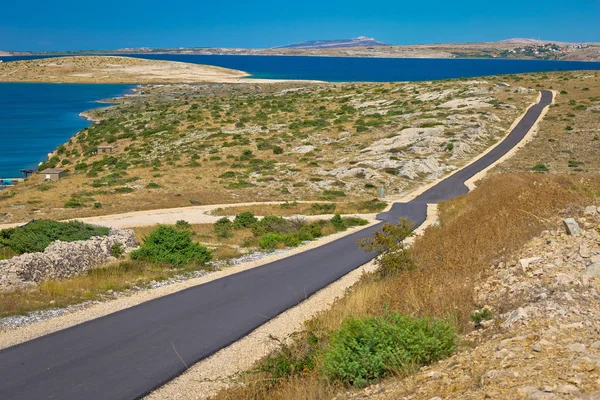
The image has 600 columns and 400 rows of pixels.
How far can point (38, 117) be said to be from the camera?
105m

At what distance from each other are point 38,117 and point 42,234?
91.6 meters

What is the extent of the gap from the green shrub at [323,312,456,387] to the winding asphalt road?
4039 mm

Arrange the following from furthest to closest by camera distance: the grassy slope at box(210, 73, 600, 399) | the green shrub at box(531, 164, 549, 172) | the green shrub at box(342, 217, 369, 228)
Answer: the green shrub at box(531, 164, 549, 172)
the green shrub at box(342, 217, 369, 228)
the grassy slope at box(210, 73, 600, 399)

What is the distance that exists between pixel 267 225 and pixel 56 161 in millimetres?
43955

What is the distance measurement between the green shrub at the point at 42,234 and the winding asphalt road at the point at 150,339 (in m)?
7.91

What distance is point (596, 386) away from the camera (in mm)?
6695

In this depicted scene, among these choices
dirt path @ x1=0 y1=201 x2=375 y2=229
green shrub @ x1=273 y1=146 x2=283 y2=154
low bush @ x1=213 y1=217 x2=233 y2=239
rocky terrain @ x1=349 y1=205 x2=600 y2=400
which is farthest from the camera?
green shrub @ x1=273 y1=146 x2=283 y2=154

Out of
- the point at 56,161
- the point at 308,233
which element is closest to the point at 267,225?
the point at 308,233

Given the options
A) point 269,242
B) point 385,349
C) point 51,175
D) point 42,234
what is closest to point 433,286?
point 385,349

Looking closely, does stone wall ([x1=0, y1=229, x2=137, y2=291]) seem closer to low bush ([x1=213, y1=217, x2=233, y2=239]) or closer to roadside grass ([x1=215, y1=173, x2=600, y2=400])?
low bush ([x1=213, y1=217, x2=233, y2=239])

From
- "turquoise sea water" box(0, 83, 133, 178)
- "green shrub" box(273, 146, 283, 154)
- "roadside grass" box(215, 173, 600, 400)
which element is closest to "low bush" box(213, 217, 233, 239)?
"roadside grass" box(215, 173, 600, 400)

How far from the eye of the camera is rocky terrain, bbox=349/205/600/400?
710 centimetres

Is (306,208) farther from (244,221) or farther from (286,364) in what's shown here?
(286,364)

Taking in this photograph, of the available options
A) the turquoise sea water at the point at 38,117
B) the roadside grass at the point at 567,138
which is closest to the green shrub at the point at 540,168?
the roadside grass at the point at 567,138
